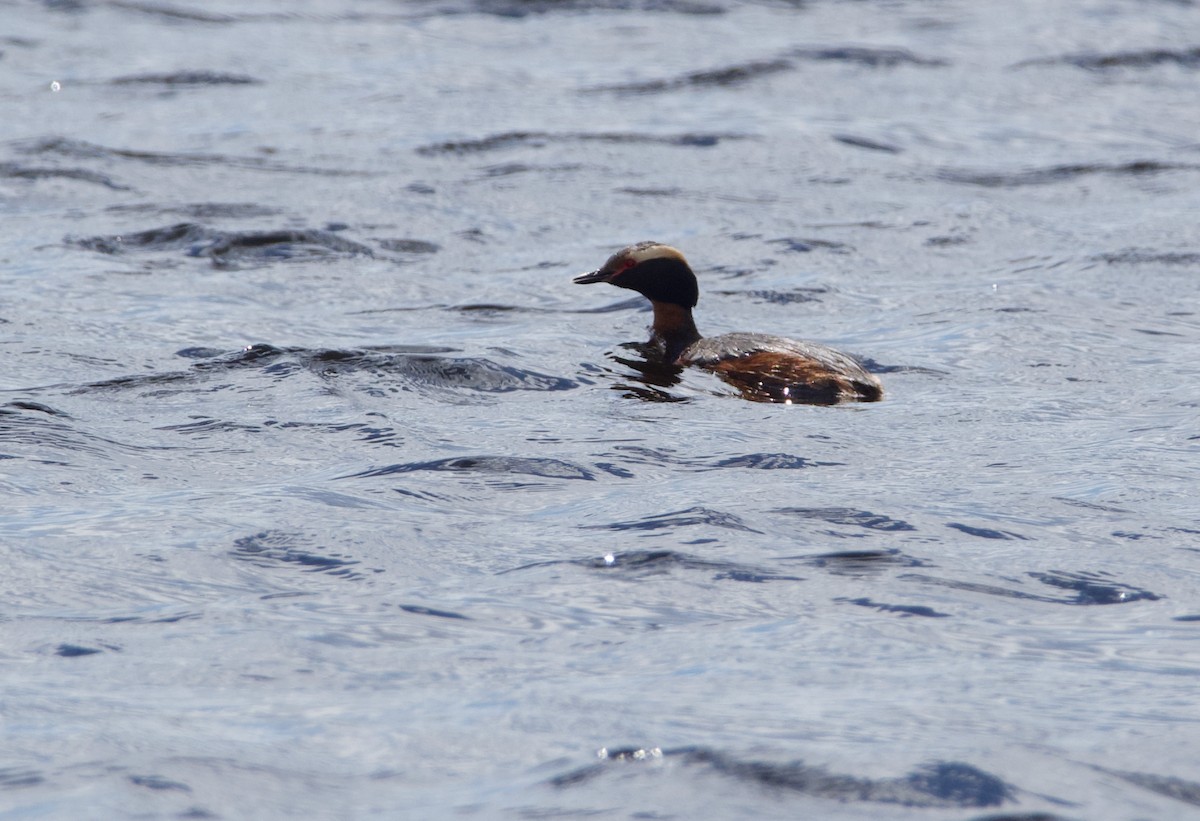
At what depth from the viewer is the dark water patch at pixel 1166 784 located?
5.12m

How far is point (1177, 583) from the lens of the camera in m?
6.78

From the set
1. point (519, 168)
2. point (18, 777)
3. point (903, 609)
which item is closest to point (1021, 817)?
point (903, 609)

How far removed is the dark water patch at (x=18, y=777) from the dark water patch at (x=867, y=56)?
16434 millimetres

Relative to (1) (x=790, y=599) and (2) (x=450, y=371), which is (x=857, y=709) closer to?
(1) (x=790, y=599)

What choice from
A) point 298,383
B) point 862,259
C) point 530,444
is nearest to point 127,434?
point 298,383

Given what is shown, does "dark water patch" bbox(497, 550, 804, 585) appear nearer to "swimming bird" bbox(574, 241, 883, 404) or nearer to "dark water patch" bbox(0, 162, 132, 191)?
"swimming bird" bbox(574, 241, 883, 404)

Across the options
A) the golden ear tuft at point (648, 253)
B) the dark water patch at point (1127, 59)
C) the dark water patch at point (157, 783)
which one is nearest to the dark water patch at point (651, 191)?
the golden ear tuft at point (648, 253)

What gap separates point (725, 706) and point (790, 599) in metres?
1.01

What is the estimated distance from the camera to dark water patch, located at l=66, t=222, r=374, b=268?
13.1 m

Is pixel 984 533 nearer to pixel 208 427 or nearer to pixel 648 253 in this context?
pixel 208 427

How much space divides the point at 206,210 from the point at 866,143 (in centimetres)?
639

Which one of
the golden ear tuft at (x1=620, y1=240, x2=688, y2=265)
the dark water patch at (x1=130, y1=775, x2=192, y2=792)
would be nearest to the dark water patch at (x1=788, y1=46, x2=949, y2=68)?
the golden ear tuft at (x1=620, y1=240, x2=688, y2=265)

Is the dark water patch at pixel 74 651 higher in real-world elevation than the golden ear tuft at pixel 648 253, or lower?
lower

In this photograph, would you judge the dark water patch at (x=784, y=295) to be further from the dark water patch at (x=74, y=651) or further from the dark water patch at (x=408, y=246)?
the dark water patch at (x=74, y=651)
